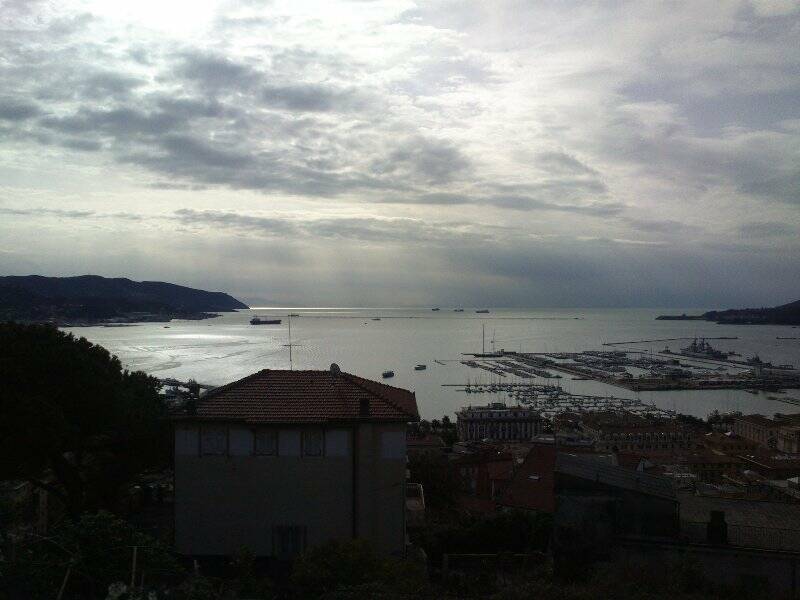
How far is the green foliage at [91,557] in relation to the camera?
3199 mm

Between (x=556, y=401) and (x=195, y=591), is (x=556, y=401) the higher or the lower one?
the lower one

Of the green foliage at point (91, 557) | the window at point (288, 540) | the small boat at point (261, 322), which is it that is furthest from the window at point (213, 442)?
the small boat at point (261, 322)

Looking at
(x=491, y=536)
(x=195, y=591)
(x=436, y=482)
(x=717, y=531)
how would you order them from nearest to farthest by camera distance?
(x=195, y=591) < (x=717, y=531) < (x=491, y=536) < (x=436, y=482)

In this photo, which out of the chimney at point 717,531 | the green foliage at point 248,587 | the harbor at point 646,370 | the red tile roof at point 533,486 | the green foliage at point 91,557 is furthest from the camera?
the harbor at point 646,370

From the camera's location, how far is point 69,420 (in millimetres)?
7309

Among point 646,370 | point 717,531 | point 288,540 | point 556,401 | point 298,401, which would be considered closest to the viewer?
point 717,531

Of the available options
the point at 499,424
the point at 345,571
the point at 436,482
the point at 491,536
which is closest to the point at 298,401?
the point at 345,571

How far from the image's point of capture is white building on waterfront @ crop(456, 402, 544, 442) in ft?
114

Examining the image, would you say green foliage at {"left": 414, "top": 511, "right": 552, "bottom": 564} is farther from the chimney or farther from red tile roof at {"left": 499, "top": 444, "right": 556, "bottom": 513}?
red tile roof at {"left": 499, "top": 444, "right": 556, "bottom": 513}

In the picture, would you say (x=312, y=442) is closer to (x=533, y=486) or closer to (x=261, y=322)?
(x=533, y=486)

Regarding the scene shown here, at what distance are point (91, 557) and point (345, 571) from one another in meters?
1.56

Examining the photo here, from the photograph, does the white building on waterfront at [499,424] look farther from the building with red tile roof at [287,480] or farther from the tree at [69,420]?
the building with red tile roof at [287,480]

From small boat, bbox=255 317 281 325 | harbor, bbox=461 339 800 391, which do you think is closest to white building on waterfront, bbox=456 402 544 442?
harbor, bbox=461 339 800 391

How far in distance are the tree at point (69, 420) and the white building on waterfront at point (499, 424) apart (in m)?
26.7
